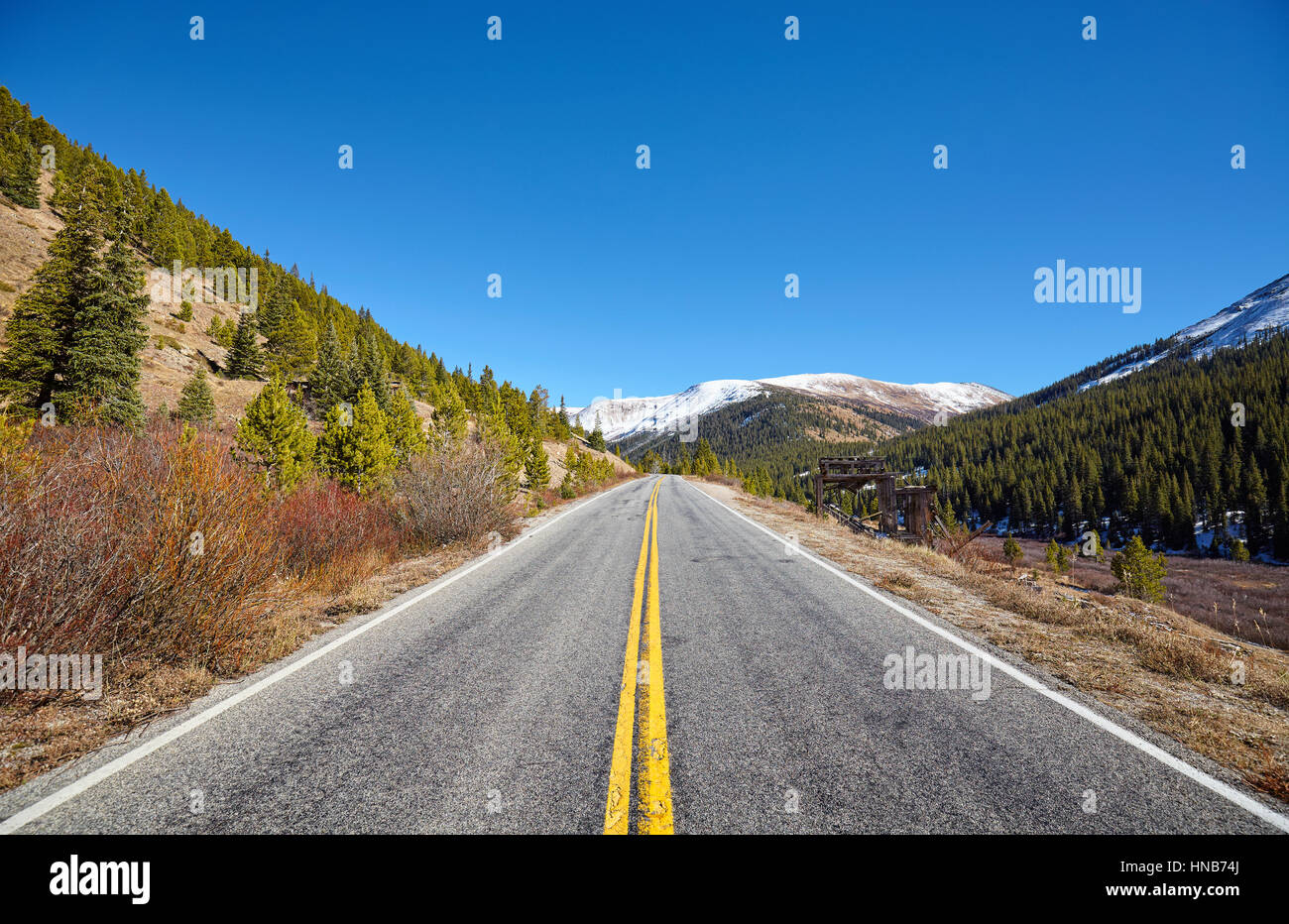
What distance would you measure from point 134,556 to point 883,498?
2375cm

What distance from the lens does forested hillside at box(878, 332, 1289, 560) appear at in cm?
6931

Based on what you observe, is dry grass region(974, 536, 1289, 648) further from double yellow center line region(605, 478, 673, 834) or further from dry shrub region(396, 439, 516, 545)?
double yellow center line region(605, 478, 673, 834)

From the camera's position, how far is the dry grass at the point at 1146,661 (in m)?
3.17

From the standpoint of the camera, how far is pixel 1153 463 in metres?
83.1

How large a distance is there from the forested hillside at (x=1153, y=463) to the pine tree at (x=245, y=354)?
119 m

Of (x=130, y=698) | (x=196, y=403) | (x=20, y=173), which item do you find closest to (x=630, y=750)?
(x=130, y=698)

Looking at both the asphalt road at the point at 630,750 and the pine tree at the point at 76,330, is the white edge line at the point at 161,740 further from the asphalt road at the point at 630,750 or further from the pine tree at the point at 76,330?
the pine tree at the point at 76,330

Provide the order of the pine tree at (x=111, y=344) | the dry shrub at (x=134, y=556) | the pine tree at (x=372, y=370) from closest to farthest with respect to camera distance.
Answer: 1. the dry shrub at (x=134, y=556)
2. the pine tree at (x=111, y=344)
3. the pine tree at (x=372, y=370)

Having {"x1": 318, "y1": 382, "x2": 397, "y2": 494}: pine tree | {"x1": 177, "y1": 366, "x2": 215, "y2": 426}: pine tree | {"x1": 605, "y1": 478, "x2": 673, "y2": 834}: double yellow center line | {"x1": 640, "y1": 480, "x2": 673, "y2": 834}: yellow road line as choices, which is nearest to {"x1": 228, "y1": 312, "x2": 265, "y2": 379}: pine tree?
{"x1": 177, "y1": 366, "x2": 215, "y2": 426}: pine tree

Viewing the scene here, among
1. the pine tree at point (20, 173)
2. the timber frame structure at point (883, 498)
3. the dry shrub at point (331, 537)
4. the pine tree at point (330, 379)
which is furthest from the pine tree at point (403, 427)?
the pine tree at point (20, 173)

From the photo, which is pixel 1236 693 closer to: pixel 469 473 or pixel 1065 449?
pixel 469 473

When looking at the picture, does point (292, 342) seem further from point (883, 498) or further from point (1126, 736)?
point (1126, 736)

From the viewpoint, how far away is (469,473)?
12.6 m
